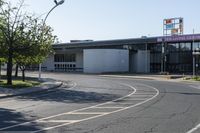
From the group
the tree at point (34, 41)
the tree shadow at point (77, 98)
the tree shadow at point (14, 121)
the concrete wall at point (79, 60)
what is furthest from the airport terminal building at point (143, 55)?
the tree shadow at point (14, 121)

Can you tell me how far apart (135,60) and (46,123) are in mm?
67228

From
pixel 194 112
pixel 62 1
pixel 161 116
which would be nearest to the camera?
pixel 161 116

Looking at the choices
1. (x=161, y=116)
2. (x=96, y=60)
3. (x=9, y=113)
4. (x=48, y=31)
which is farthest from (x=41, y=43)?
(x=96, y=60)

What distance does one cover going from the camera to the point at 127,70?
78.9 m

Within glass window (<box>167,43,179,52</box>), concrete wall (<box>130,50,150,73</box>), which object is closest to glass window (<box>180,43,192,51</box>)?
glass window (<box>167,43,179,52</box>)

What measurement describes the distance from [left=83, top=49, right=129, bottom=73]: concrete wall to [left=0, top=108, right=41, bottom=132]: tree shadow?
57257mm

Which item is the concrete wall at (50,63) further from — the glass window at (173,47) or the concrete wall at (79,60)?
the glass window at (173,47)

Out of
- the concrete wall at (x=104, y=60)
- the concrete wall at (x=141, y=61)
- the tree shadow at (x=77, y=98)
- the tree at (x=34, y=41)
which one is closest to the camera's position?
the tree shadow at (x=77, y=98)

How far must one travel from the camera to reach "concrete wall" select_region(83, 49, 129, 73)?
74.4 metres

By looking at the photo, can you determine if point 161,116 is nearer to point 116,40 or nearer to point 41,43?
point 41,43

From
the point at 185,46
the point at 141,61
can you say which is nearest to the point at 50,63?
the point at 141,61

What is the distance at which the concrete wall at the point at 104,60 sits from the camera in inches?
2928

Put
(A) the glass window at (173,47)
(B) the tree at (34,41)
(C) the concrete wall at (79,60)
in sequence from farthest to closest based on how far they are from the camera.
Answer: (C) the concrete wall at (79,60), (A) the glass window at (173,47), (B) the tree at (34,41)

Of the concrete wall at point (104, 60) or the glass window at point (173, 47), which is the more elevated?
the glass window at point (173, 47)
